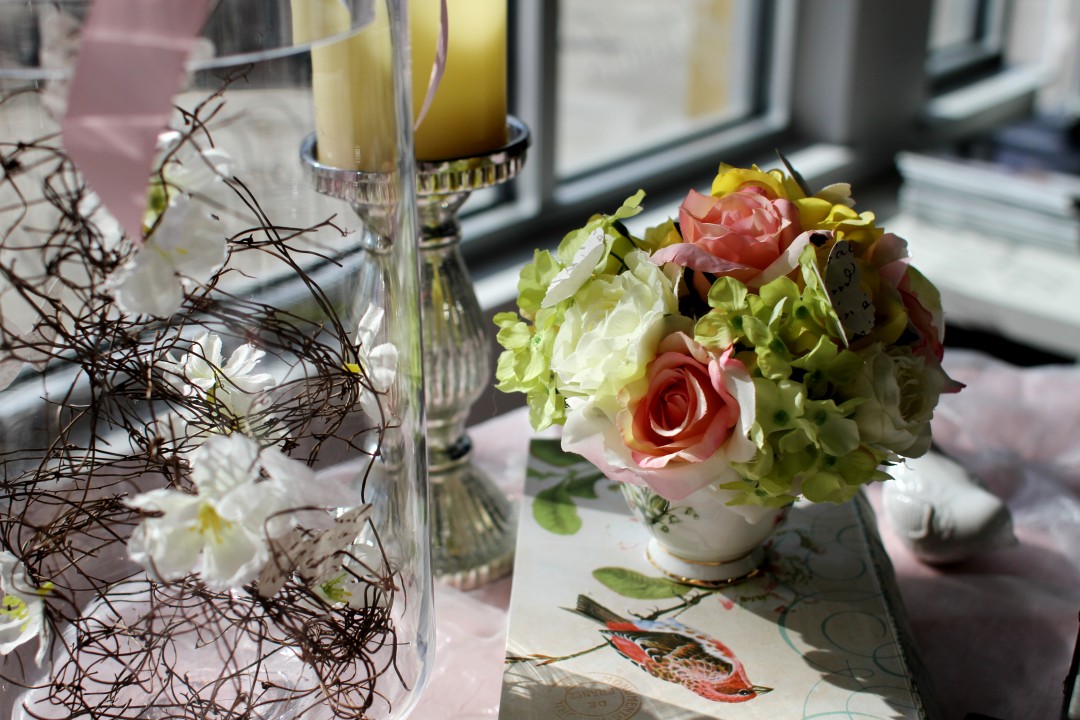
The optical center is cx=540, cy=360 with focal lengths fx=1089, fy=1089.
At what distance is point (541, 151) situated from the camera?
1.23 meters

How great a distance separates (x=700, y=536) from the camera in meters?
0.55

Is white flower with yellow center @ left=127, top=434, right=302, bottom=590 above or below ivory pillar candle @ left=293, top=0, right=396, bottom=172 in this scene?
below

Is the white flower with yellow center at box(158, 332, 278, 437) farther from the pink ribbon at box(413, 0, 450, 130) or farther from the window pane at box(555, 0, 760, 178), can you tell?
the window pane at box(555, 0, 760, 178)

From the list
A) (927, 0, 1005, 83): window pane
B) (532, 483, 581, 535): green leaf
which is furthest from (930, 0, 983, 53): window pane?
(532, 483, 581, 535): green leaf

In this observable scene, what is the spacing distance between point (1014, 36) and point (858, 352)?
1.79 meters

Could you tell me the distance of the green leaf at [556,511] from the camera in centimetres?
62

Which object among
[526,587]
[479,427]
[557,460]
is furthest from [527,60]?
[526,587]

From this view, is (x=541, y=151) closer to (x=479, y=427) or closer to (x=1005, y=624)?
(x=479, y=427)

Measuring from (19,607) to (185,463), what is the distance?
0.31 ft

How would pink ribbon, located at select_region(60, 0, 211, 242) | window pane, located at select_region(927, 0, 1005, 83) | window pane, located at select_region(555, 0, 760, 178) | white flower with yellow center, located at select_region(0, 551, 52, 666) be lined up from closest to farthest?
pink ribbon, located at select_region(60, 0, 211, 242), white flower with yellow center, located at select_region(0, 551, 52, 666), window pane, located at select_region(555, 0, 760, 178), window pane, located at select_region(927, 0, 1005, 83)

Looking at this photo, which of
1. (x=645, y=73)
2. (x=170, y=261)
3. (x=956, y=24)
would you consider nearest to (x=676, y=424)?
(x=170, y=261)

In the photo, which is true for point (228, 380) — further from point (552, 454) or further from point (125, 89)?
point (552, 454)

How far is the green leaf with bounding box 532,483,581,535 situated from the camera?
0.62 metres

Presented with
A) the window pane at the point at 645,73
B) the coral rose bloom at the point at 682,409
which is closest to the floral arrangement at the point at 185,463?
the coral rose bloom at the point at 682,409
